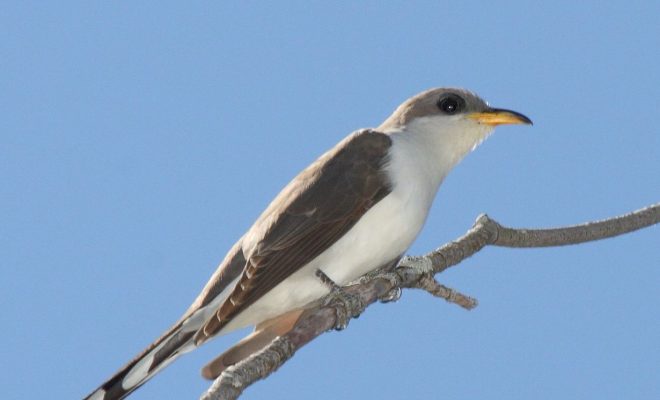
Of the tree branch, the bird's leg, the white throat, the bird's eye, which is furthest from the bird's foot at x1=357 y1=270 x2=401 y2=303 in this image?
the bird's eye

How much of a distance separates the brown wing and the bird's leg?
0.29m

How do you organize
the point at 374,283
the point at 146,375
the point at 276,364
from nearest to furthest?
the point at 276,364, the point at 146,375, the point at 374,283

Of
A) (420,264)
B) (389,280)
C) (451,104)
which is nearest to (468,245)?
(420,264)

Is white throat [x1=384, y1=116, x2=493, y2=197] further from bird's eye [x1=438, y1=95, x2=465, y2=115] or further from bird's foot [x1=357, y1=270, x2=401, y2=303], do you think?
bird's foot [x1=357, y1=270, x2=401, y2=303]

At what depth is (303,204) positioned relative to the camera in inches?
222

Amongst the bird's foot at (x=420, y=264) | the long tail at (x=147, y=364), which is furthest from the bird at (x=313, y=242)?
the bird's foot at (x=420, y=264)

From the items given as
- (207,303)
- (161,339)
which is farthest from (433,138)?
(161,339)

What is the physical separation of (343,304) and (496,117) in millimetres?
2043

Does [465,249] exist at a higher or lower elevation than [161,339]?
lower

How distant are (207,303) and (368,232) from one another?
3.61ft

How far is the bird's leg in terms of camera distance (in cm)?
497

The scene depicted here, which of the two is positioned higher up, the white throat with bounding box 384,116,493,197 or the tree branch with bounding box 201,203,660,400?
the white throat with bounding box 384,116,493,197

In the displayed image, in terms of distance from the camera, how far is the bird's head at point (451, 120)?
6227mm

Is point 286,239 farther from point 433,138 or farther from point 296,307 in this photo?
point 433,138
